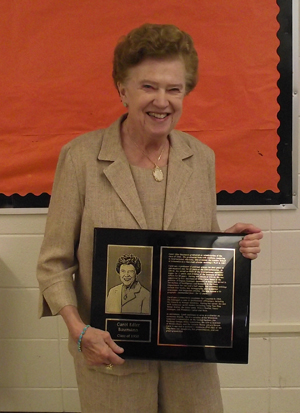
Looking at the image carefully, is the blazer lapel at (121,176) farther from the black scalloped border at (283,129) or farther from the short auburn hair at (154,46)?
the black scalloped border at (283,129)

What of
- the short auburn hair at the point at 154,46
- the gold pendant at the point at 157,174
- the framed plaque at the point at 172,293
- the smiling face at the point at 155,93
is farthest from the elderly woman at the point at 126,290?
the short auburn hair at the point at 154,46

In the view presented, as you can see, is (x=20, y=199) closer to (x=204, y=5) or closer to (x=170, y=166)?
(x=170, y=166)

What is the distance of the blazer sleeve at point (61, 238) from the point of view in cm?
104

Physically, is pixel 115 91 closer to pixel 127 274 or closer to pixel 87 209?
pixel 87 209

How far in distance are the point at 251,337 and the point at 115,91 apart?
1.29 metres

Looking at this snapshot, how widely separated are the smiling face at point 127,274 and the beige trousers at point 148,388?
235mm

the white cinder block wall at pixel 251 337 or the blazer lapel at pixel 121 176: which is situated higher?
the blazer lapel at pixel 121 176

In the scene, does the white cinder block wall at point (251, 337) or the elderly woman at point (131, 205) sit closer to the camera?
the elderly woman at point (131, 205)

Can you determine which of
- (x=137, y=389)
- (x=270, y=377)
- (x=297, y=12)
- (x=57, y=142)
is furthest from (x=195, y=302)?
(x=297, y=12)

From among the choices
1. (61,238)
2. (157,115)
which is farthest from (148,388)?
(157,115)

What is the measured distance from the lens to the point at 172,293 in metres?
1.02

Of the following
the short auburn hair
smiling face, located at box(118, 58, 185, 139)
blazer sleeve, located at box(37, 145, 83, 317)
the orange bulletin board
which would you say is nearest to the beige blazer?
blazer sleeve, located at box(37, 145, 83, 317)

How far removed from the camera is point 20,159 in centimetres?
172

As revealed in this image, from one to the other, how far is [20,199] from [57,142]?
306mm
